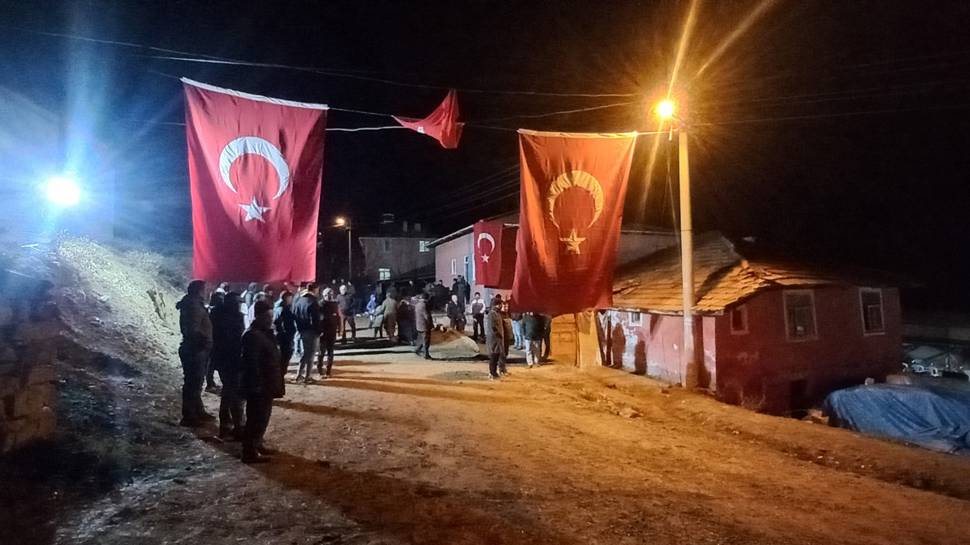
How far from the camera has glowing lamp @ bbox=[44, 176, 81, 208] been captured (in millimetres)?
15336

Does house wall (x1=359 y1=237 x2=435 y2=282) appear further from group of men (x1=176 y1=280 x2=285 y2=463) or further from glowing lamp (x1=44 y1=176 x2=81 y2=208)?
group of men (x1=176 y1=280 x2=285 y2=463)

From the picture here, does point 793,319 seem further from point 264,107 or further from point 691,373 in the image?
point 264,107

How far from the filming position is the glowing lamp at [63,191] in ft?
50.3

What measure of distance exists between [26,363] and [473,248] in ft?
75.9

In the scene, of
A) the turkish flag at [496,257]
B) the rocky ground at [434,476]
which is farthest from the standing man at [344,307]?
the rocky ground at [434,476]

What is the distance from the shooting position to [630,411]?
12242mm

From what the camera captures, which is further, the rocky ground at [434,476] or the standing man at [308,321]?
the standing man at [308,321]

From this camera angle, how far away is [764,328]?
54.1 ft

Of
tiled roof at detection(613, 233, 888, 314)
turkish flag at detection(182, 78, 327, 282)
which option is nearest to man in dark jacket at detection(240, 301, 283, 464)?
turkish flag at detection(182, 78, 327, 282)

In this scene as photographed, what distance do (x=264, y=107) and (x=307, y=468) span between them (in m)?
4.06

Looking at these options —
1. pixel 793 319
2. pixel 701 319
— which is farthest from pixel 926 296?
pixel 701 319

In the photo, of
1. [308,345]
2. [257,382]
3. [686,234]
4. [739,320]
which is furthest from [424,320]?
[257,382]

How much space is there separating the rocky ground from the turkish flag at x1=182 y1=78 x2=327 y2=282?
213 cm

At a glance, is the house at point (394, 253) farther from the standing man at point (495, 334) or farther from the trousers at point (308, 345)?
the trousers at point (308, 345)
